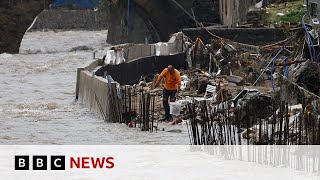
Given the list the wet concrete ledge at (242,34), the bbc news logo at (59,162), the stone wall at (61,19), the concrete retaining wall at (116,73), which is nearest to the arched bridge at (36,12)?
the wet concrete ledge at (242,34)

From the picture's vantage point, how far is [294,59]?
27516mm

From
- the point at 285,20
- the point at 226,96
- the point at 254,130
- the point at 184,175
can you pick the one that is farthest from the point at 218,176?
the point at 285,20

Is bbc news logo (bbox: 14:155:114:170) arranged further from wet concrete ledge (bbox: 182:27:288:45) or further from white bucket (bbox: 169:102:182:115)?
wet concrete ledge (bbox: 182:27:288:45)

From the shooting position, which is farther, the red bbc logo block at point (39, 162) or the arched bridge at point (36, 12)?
the arched bridge at point (36, 12)

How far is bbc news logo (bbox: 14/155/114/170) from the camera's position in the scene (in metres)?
18.4

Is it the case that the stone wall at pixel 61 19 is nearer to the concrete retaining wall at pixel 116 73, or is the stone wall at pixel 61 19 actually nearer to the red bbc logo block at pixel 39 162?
the concrete retaining wall at pixel 116 73

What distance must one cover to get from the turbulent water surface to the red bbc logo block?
318cm

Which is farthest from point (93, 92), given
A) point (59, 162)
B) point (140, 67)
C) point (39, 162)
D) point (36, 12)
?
point (36, 12)

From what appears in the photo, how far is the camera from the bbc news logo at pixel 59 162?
18.4 m

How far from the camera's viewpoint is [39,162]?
18641 mm

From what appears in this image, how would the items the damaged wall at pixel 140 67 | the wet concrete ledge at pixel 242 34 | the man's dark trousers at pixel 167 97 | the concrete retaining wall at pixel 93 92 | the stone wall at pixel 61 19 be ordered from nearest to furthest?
the man's dark trousers at pixel 167 97
the concrete retaining wall at pixel 93 92
the damaged wall at pixel 140 67
the wet concrete ledge at pixel 242 34
the stone wall at pixel 61 19

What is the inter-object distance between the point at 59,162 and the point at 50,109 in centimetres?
1333

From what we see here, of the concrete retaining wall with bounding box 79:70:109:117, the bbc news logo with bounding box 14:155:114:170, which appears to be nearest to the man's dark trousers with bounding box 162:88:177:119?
the concrete retaining wall with bounding box 79:70:109:117

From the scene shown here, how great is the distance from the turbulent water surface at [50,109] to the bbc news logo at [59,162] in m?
3.07
